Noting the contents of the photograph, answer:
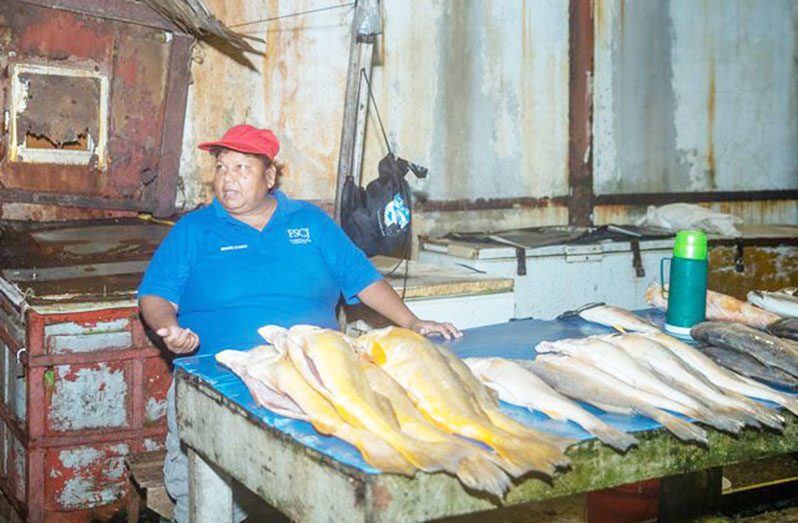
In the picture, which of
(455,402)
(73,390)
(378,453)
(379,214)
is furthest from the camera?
(379,214)

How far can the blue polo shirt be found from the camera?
4375 millimetres

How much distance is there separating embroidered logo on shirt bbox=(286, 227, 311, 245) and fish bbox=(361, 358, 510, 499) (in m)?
1.66

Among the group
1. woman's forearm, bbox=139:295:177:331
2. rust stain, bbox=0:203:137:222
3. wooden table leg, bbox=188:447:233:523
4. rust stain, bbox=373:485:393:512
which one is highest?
rust stain, bbox=0:203:137:222

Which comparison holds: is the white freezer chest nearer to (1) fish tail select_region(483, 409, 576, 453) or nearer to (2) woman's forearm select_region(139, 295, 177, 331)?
(2) woman's forearm select_region(139, 295, 177, 331)

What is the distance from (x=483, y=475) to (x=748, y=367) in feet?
5.15

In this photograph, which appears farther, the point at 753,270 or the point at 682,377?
the point at 753,270

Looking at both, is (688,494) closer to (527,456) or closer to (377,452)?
(527,456)

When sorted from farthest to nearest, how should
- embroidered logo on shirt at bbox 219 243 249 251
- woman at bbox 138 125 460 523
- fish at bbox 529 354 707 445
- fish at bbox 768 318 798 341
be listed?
embroidered logo on shirt at bbox 219 243 249 251 → woman at bbox 138 125 460 523 → fish at bbox 768 318 798 341 → fish at bbox 529 354 707 445

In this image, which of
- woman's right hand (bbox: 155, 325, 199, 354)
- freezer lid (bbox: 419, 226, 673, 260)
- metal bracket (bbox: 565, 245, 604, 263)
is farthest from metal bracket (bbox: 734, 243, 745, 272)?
woman's right hand (bbox: 155, 325, 199, 354)

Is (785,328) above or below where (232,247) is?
below

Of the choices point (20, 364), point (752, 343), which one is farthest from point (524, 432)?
point (20, 364)

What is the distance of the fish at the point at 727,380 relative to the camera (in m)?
3.21

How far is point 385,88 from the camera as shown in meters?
7.46

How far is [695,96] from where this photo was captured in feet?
29.3
